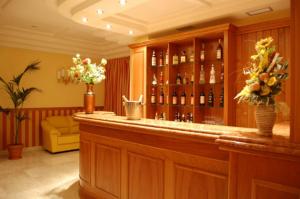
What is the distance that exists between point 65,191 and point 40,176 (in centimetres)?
96

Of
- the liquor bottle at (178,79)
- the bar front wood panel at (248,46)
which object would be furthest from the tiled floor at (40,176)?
the bar front wood panel at (248,46)

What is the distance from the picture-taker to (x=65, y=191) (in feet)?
11.4

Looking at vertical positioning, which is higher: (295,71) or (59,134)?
(295,71)

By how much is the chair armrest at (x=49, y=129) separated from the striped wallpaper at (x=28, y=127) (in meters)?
0.32

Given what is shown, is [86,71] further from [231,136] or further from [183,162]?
[231,136]

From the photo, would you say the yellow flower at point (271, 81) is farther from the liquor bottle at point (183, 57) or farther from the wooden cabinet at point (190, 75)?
the liquor bottle at point (183, 57)

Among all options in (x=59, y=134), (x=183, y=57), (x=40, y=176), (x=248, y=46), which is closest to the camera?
(x=248, y=46)

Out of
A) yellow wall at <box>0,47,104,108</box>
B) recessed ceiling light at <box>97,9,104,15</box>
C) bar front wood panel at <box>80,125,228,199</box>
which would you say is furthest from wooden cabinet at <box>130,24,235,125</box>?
yellow wall at <box>0,47,104,108</box>

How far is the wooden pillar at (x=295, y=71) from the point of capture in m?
1.24

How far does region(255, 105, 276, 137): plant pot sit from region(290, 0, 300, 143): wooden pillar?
0.66 feet

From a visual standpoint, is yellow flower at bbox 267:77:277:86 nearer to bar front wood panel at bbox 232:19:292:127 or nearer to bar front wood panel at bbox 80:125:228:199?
bar front wood panel at bbox 80:125:228:199

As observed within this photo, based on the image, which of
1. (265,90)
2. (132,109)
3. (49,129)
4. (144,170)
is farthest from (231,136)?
(49,129)

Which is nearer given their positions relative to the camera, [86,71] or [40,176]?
[86,71]

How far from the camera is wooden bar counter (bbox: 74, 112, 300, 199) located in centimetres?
133
